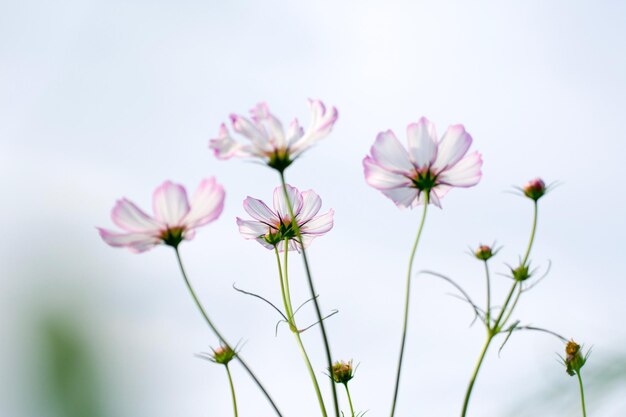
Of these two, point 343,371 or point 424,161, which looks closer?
point 424,161

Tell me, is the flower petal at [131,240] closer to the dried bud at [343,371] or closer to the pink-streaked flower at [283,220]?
the pink-streaked flower at [283,220]

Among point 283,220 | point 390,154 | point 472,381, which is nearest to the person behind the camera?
point 472,381

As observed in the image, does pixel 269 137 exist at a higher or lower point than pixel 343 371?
higher

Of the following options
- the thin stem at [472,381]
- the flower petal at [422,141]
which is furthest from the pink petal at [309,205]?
the thin stem at [472,381]

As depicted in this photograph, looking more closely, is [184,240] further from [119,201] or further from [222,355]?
[222,355]

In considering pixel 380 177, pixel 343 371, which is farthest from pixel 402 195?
pixel 343 371

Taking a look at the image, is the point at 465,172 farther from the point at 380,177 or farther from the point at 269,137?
the point at 269,137
